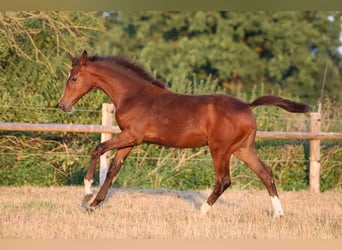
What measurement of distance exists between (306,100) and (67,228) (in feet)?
Result: 55.9

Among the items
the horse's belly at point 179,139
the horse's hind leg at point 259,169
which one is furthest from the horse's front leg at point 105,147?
the horse's hind leg at point 259,169

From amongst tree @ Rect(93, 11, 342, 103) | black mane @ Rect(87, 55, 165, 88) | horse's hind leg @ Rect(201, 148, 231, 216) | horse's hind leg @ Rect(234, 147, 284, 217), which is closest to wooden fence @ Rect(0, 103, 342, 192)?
black mane @ Rect(87, 55, 165, 88)

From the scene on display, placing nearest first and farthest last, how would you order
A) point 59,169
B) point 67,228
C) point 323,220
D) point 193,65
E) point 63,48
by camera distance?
point 67,228, point 323,220, point 59,169, point 63,48, point 193,65

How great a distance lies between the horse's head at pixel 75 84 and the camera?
25.2 ft

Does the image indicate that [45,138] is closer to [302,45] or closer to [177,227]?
[177,227]

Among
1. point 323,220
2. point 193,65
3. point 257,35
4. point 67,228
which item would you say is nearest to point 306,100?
point 257,35

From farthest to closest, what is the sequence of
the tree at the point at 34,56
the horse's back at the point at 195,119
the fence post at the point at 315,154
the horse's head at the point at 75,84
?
the tree at the point at 34,56 < the fence post at the point at 315,154 < the horse's head at the point at 75,84 < the horse's back at the point at 195,119

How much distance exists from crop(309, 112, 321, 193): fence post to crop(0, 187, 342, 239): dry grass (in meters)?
0.79

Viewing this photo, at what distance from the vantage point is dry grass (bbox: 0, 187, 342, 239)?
6.10 meters

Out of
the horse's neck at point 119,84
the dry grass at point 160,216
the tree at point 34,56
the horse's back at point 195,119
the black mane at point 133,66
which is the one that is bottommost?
the dry grass at point 160,216

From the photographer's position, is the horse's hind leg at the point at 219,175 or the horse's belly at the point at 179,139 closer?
the horse's hind leg at the point at 219,175

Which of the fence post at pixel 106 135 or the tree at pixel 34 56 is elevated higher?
the tree at pixel 34 56

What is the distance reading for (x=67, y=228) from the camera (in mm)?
6160

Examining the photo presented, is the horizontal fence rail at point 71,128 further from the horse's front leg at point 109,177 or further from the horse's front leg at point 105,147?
the horse's front leg at point 105,147
